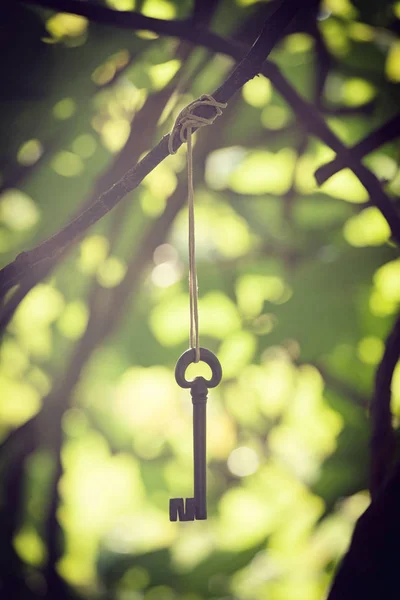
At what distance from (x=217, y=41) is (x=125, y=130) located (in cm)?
24

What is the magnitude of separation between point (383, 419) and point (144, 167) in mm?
708

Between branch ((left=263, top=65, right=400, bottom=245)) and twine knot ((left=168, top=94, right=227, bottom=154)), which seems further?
branch ((left=263, top=65, right=400, bottom=245))

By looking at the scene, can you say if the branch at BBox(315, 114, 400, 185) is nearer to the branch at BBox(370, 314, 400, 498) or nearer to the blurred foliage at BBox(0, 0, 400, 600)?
the blurred foliage at BBox(0, 0, 400, 600)

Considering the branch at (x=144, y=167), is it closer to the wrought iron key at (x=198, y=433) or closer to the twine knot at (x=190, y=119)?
the twine knot at (x=190, y=119)

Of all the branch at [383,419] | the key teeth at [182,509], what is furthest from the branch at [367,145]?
the key teeth at [182,509]

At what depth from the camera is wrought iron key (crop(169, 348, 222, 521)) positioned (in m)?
0.57

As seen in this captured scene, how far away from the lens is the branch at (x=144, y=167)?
52 centimetres

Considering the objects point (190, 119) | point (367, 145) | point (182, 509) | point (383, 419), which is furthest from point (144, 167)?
point (383, 419)

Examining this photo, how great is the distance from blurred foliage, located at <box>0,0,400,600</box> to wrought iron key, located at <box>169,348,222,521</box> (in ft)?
1.31

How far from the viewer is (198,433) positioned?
58 centimetres

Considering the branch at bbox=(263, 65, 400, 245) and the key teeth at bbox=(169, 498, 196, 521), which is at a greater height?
the branch at bbox=(263, 65, 400, 245)

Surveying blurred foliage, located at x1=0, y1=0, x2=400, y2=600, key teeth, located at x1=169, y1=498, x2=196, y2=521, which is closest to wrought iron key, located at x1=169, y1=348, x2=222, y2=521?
key teeth, located at x1=169, y1=498, x2=196, y2=521

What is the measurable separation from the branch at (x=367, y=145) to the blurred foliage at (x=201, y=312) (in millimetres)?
38

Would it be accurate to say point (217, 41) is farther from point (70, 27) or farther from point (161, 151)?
point (161, 151)
